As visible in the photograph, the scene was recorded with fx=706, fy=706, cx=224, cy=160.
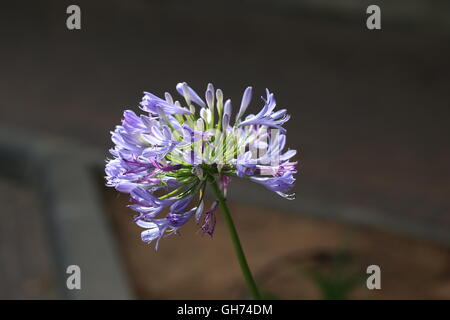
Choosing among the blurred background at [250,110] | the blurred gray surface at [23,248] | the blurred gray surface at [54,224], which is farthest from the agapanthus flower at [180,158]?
the blurred gray surface at [23,248]

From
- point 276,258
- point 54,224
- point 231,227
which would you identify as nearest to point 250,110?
point 276,258

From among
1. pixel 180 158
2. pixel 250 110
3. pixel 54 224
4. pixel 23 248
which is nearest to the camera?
pixel 180 158

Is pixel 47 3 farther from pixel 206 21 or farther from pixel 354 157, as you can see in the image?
pixel 354 157

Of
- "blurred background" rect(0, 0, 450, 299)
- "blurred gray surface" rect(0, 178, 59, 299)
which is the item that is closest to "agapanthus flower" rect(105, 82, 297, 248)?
"blurred background" rect(0, 0, 450, 299)

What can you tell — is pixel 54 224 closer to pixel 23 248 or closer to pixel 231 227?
pixel 23 248

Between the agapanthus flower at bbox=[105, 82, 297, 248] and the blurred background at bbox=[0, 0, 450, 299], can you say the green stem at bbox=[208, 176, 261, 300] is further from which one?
the blurred background at bbox=[0, 0, 450, 299]

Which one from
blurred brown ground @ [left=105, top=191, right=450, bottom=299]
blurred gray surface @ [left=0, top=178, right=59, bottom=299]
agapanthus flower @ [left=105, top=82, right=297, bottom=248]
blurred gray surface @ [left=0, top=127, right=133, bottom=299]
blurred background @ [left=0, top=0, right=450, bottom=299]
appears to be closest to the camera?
agapanthus flower @ [left=105, top=82, right=297, bottom=248]
